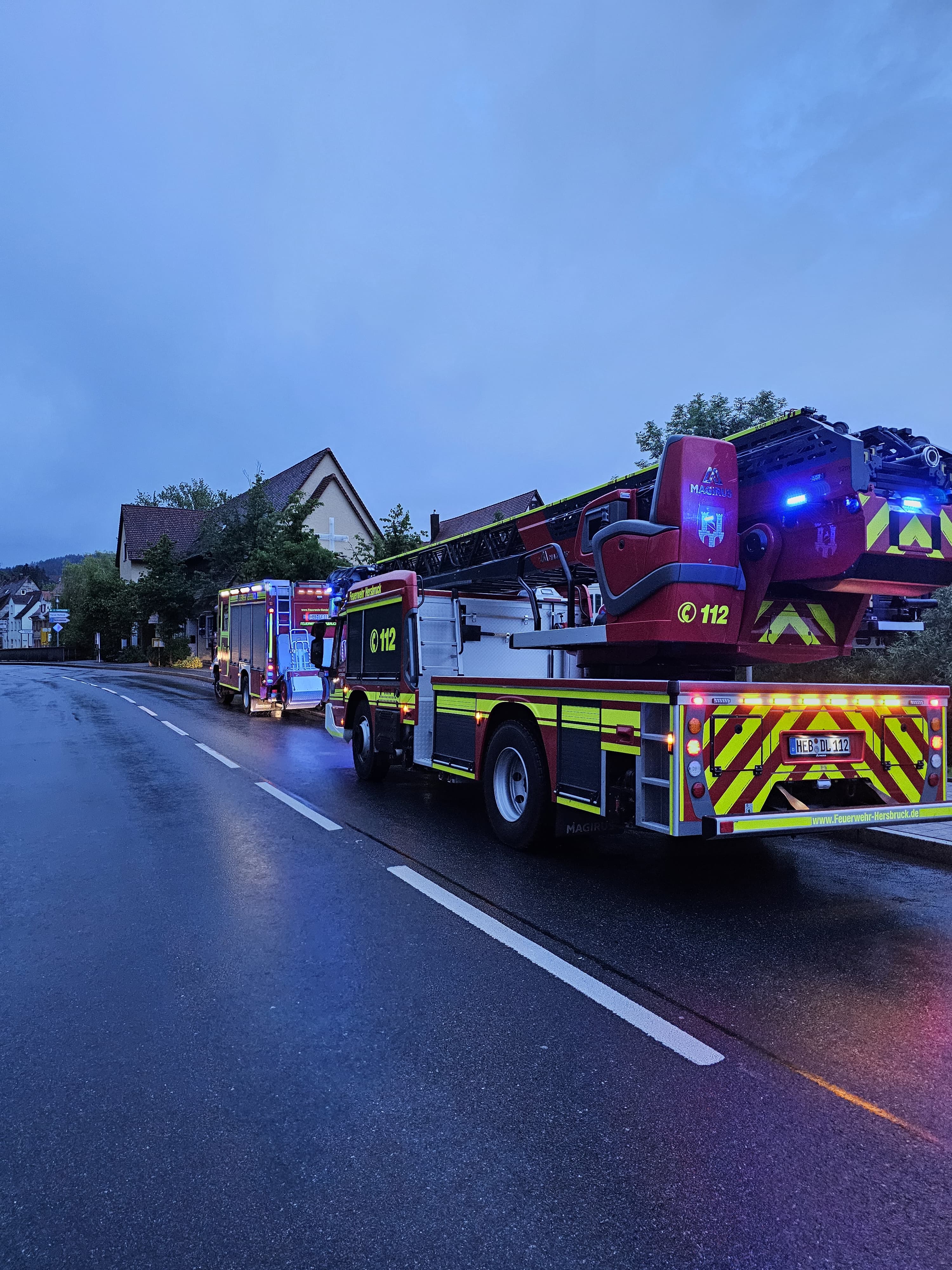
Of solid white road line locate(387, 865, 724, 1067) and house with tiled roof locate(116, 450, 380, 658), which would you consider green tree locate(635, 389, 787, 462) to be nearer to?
solid white road line locate(387, 865, 724, 1067)

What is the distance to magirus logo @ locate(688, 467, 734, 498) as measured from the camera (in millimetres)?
5590

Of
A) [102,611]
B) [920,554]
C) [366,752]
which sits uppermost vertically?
[102,611]

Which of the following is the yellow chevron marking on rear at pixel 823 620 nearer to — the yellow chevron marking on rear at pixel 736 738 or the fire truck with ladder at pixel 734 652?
the fire truck with ladder at pixel 734 652

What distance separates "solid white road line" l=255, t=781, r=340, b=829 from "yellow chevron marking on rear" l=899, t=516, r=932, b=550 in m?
5.21

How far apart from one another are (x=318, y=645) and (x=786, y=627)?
7.82 m

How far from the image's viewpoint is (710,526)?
5652 millimetres

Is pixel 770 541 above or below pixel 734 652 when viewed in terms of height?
above

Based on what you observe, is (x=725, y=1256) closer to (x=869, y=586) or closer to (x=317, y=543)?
(x=869, y=586)

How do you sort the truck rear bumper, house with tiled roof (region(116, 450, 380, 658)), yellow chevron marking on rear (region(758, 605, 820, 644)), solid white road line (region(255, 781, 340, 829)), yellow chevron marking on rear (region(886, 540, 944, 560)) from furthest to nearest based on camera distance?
house with tiled roof (region(116, 450, 380, 658)) → solid white road line (region(255, 781, 340, 829)) → yellow chevron marking on rear (region(758, 605, 820, 644)) → yellow chevron marking on rear (region(886, 540, 944, 560)) → the truck rear bumper

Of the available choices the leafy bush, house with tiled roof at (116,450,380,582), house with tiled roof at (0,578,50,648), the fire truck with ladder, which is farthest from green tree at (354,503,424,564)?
house with tiled roof at (0,578,50,648)

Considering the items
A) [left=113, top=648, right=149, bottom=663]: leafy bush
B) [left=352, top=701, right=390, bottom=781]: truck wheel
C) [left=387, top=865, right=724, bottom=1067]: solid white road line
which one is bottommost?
[left=387, top=865, right=724, bottom=1067]: solid white road line

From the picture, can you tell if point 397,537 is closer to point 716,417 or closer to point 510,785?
point 716,417

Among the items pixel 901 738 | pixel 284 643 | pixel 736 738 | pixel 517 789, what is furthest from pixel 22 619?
pixel 901 738

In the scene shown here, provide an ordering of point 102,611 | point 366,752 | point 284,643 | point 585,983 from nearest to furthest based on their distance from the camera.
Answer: point 585,983
point 366,752
point 284,643
point 102,611
